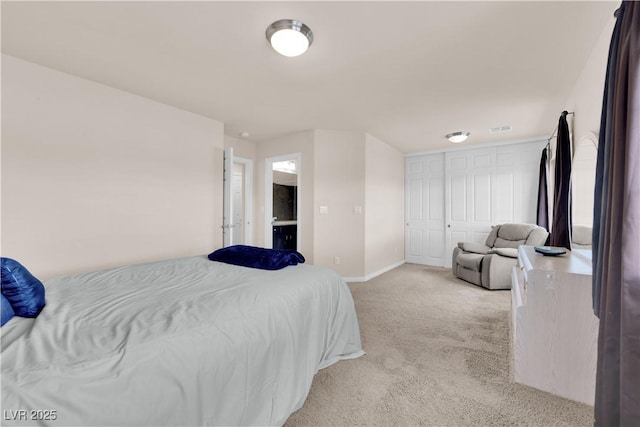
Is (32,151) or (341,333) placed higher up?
(32,151)

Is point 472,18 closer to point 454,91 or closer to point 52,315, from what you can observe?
point 454,91

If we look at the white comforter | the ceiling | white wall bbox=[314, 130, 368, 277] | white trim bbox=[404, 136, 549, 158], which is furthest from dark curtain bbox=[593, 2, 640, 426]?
white trim bbox=[404, 136, 549, 158]

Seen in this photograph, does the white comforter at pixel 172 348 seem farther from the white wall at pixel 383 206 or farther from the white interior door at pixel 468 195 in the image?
the white interior door at pixel 468 195

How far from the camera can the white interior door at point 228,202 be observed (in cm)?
358

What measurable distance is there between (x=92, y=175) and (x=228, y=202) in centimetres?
142

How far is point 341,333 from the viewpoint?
213 cm

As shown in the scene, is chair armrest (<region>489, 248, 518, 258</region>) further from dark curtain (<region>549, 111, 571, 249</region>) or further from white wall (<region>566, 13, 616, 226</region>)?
white wall (<region>566, 13, 616, 226</region>)

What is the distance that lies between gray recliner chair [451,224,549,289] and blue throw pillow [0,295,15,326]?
4.71 meters

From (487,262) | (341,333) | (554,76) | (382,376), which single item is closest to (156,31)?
(341,333)

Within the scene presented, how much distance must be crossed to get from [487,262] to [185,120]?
4608mm

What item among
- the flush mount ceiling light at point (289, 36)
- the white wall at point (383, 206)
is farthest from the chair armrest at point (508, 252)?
the flush mount ceiling light at point (289, 36)

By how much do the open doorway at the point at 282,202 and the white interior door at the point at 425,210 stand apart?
2.55 m

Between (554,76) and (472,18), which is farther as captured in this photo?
(554,76)

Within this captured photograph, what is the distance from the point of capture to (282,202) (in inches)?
243
